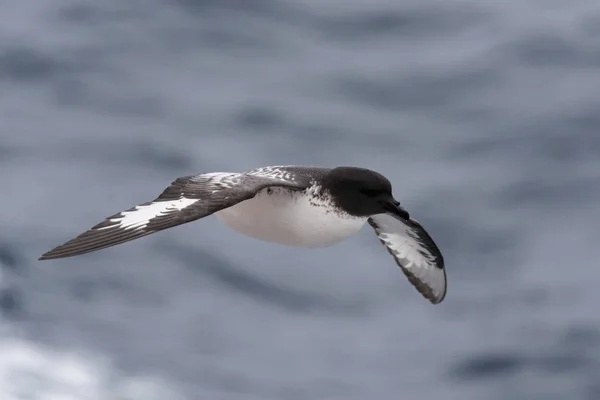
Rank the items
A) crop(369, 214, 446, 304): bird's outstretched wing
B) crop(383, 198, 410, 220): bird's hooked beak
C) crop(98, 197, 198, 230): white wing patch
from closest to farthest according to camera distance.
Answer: crop(98, 197, 198, 230): white wing patch → crop(383, 198, 410, 220): bird's hooked beak → crop(369, 214, 446, 304): bird's outstretched wing

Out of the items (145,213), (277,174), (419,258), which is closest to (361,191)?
(277,174)

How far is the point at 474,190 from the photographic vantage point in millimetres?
33844

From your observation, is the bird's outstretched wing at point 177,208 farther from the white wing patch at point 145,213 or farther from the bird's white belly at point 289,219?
the bird's white belly at point 289,219

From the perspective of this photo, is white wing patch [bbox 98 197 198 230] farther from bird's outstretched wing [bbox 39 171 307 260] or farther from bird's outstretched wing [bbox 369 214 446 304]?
bird's outstretched wing [bbox 369 214 446 304]

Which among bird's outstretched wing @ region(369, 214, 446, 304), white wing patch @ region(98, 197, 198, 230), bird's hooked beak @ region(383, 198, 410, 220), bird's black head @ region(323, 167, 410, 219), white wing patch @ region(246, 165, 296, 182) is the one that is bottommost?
white wing patch @ region(98, 197, 198, 230)

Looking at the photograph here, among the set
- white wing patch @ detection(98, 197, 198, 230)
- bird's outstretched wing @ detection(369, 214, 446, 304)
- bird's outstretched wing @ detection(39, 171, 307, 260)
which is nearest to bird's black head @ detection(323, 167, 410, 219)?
bird's outstretched wing @ detection(39, 171, 307, 260)

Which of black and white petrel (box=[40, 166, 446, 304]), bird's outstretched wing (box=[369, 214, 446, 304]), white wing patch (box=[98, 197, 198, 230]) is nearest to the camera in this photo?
white wing patch (box=[98, 197, 198, 230])

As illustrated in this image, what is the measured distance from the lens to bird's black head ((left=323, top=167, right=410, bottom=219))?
44.4ft

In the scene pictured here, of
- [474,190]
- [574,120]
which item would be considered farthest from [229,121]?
[574,120]

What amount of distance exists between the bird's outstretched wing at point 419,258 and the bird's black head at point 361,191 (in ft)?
8.07

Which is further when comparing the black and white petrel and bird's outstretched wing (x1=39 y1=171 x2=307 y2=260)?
the black and white petrel

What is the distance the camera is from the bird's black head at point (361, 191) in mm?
13547

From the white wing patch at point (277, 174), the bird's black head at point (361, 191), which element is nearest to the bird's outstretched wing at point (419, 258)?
the white wing patch at point (277, 174)

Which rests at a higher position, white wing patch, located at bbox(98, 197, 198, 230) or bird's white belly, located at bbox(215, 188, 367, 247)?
bird's white belly, located at bbox(215, 188, 367, 247)
